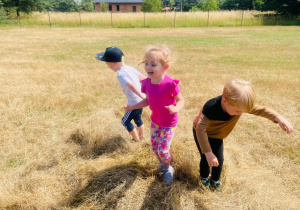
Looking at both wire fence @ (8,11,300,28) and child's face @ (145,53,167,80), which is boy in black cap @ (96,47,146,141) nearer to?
child's face @ (145,53,167,80)

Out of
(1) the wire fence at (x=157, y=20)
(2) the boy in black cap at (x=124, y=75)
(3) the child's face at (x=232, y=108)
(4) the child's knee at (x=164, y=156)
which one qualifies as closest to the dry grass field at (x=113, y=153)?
(4) the child's knee at (x=164, y=156)

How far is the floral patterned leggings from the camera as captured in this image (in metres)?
2.46

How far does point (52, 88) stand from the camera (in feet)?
19.7

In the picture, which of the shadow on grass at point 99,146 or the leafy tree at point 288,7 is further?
the leafy tree at point 288,7

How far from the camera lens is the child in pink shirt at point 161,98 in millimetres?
2236

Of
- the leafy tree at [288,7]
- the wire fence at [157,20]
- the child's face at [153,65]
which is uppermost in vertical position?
the leafy tree at [288,7]

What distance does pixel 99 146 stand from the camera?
3.39 m

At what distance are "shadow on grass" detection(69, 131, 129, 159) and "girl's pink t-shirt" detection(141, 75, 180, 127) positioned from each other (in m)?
1.09

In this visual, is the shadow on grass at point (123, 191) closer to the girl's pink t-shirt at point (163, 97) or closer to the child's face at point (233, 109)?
the girl's pink t-shirt at point (163, 97)

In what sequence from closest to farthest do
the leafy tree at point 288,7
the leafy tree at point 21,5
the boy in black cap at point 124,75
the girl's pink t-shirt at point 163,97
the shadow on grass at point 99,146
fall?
the girl's pink t-shirt at point 163,97
the boy in black cap at point 124,75
the shadow on grass at point 99,146
the leafy tree at point 288,7
the leafy tree at point 21,5

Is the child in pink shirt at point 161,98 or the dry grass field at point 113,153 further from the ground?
the child in pink shirt at point 161,98

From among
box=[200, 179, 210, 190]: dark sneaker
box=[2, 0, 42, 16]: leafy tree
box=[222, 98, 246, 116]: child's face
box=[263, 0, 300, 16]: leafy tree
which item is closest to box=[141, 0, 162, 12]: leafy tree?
box=[2, 0, 42, 16]: leafy tree

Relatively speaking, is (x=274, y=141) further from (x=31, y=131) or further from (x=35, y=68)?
(x=35, y=68)

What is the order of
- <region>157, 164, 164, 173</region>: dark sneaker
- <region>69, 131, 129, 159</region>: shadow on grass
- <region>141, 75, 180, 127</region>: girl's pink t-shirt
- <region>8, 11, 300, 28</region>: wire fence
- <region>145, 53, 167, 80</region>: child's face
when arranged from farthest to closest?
<region>8, 11, 300, 28</region>: wire fence
<region>69, 131, 129, 159</region>: shadow on grass
<region>157, 164, 164, 173</region>: dark sneaker
<region>141, 75, 180, 127</region>: girl's pink t-shirt
<region>145, 53, 167, 80</region>: child's face
